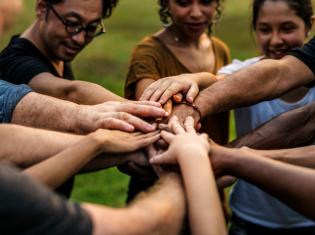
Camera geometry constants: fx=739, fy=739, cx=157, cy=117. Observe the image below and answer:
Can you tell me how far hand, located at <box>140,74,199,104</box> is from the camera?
9.62 ft

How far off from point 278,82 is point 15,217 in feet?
5.55

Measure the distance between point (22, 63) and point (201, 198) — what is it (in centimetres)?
142

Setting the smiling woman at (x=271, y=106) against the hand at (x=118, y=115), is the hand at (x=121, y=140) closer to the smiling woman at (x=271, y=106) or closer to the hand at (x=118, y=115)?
the hand at (x=118, y=115)

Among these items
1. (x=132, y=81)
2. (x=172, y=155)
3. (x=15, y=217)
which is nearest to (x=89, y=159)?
(x=172, y=155)

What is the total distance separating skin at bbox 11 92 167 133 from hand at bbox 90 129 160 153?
0.26ft

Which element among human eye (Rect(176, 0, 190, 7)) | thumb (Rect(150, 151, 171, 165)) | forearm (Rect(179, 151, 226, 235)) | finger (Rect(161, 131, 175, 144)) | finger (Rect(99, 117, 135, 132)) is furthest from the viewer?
human eye (Rect(176, 0, 190, 7))

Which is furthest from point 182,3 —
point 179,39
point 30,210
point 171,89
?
point 30,210

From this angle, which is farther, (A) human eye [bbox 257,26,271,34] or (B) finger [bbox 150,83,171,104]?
(A) human eye [bbox 257,26,271,34]

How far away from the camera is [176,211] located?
→ 2178mm

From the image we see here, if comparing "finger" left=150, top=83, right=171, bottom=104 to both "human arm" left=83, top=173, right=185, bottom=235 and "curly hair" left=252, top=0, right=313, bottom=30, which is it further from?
"curly hair" left=252, top=0, right=313, bottom=30

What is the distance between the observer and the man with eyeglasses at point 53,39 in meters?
3.33

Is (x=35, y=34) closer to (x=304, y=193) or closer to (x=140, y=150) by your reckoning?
(x=140, y=150)

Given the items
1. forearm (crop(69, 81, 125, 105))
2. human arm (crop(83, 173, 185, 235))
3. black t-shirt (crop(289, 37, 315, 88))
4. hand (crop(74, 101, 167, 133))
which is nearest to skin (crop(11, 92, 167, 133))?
hand (crop(74, 101, 167, 133))

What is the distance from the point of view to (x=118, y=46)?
11.0m
